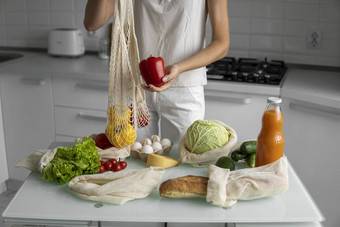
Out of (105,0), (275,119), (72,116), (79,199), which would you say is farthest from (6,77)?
(275,119)

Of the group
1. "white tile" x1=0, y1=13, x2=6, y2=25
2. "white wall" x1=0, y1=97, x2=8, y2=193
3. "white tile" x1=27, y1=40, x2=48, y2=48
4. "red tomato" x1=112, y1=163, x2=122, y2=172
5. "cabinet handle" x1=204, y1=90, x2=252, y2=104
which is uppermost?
"white tile" x1=0, y1=13, x2=6, y2=25

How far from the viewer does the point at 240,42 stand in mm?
3053

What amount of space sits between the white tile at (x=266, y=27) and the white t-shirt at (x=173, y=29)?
1182 mm

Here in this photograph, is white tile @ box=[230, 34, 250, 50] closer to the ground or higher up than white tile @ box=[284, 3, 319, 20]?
closer to the ground

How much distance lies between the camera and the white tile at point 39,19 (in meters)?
3.38

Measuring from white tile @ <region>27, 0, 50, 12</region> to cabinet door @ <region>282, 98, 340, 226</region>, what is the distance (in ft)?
6.31

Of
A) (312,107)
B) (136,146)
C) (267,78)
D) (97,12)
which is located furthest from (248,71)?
(136,146)

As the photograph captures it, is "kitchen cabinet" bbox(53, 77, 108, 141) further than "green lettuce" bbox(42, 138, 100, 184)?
Yes

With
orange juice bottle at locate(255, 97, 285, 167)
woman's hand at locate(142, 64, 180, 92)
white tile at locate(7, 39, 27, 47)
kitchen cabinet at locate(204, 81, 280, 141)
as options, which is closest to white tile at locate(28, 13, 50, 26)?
white tile at locate(7, 39, 27, 47)

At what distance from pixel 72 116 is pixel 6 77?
51cm

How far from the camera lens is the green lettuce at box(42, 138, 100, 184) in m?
1.32

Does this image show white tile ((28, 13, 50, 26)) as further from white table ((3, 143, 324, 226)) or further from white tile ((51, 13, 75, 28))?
white table ((3, 143, 324, 226))

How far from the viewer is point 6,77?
2938 millimetres

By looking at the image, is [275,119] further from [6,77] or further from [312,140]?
[6,77]
